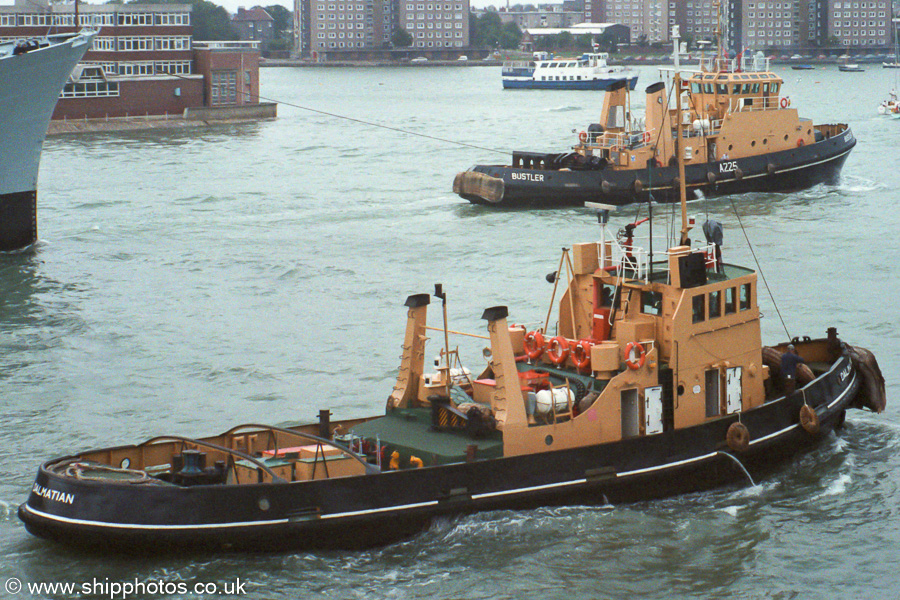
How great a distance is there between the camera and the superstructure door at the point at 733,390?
57.3 feet

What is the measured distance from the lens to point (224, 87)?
89.7m

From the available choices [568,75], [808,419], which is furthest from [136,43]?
[808,419]

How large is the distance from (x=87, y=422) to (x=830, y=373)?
44.4 ft

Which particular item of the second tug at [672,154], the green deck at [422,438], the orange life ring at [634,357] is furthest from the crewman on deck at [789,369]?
the second tug at [672,154]

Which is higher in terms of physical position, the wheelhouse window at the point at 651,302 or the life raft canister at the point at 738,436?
the wheelhouse window at the point at 651,302

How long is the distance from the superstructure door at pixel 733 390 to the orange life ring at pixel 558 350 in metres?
2.51

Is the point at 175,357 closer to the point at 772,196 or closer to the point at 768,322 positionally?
the point at 768,322

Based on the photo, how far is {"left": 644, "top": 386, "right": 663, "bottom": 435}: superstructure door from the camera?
1659 centimetres

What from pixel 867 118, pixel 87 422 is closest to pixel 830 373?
pixel 87 422

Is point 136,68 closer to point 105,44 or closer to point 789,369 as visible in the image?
point 105,44

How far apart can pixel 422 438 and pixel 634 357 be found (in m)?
3.29

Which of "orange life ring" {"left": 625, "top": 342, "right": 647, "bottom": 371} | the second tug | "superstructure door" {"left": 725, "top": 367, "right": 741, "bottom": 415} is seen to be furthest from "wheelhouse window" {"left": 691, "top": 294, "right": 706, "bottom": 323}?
the second tug

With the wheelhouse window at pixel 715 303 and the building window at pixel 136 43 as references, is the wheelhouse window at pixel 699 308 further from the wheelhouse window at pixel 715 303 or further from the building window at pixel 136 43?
the building window at pixel 136 43

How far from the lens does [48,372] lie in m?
24.6
